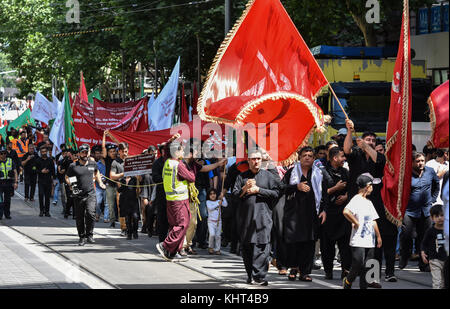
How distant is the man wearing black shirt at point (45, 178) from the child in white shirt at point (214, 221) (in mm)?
7064

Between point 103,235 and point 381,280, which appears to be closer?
point 381,280

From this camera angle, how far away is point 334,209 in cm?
1195

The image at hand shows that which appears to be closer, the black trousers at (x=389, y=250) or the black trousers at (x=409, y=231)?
the black trousers at (x=389, y=250)

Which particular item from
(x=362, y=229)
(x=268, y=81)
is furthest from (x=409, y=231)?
(x=268, y=81)

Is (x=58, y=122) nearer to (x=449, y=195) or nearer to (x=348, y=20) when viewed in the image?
(x=348, y=20)

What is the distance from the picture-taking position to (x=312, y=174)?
11836 millimetres

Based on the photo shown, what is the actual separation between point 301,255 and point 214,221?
11.1 feet

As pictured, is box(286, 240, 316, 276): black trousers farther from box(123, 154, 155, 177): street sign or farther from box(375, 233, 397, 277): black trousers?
box(123, 154, 155, 177): street sign

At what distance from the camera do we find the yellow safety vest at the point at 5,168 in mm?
20859

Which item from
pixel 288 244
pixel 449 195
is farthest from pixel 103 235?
pixel 449 195

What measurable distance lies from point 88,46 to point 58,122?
14.0 metres

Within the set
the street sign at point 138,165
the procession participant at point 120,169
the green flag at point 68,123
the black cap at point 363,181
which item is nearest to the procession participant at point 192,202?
the street sign at point 138,165

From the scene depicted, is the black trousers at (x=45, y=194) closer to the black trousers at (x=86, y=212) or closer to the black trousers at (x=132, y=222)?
the black trousers at (x=132, y=222)

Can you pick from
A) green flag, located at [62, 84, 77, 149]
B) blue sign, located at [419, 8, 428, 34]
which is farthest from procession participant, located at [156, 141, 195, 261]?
blue sign, located at [419, 8, 428, 34]
